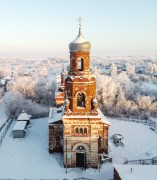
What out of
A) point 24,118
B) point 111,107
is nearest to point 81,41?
point 24,118

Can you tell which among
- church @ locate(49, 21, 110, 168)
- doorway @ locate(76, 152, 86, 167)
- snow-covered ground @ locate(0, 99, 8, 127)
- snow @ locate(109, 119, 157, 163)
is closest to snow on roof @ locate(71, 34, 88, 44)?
church @ locate(49, 21, 110, 168)

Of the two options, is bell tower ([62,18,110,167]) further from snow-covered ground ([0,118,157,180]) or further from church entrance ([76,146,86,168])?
snow-covered ground ([0,118,157,180])

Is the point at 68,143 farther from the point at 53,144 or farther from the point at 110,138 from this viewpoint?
the point at 110,138

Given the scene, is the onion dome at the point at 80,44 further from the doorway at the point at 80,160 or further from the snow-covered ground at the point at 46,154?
the snow-covered ground at the point at 46,154

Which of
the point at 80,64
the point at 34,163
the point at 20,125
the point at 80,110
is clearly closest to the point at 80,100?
the point at 80,110

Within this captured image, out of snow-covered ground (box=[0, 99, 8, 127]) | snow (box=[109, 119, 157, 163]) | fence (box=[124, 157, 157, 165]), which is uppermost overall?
Result: snow (box=[109, 119, 157, 163])
